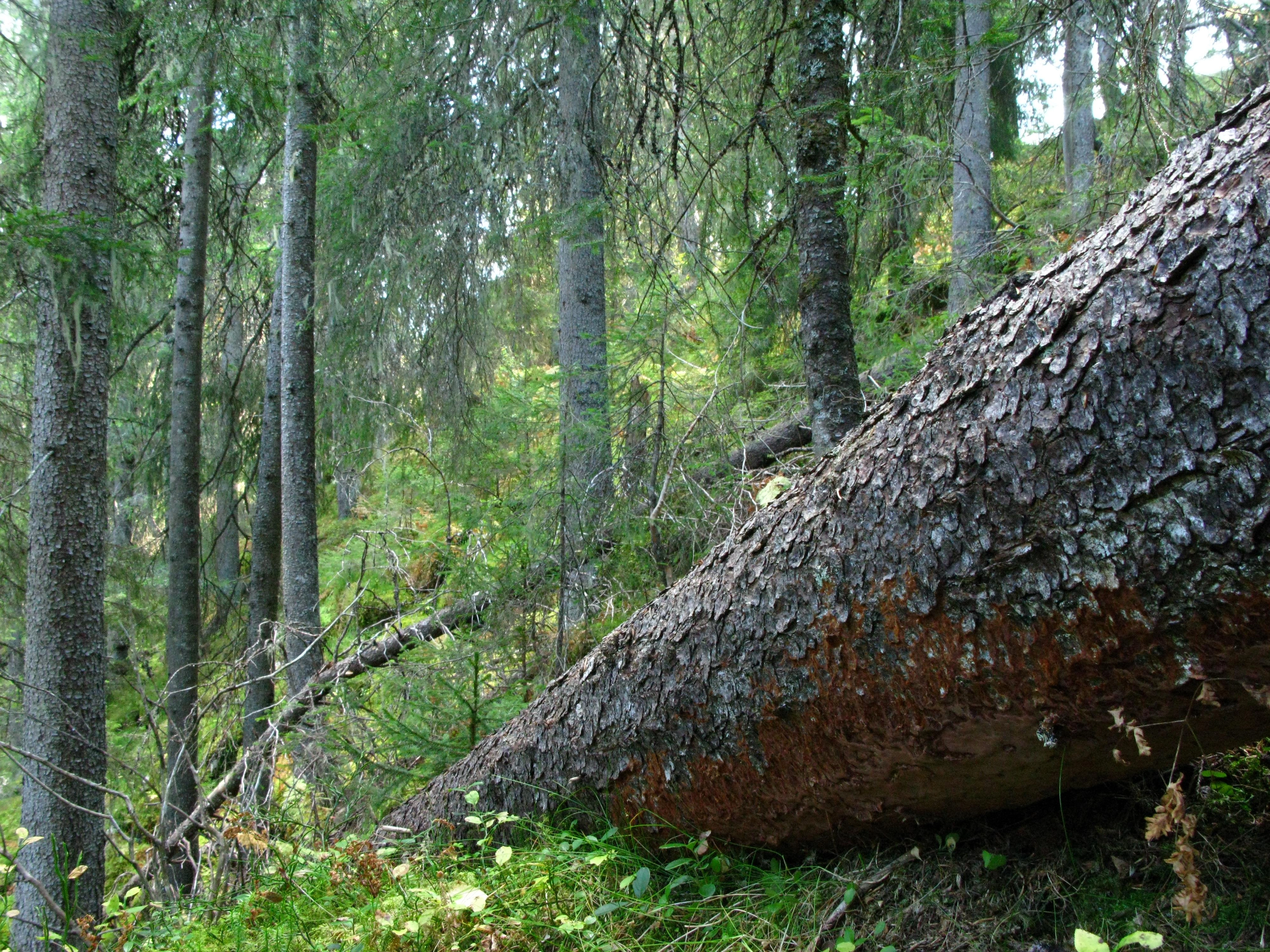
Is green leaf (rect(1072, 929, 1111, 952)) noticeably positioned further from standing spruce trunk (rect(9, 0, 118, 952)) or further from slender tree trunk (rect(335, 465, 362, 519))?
slender tree trunk (rect(335, 465, 362, 519))

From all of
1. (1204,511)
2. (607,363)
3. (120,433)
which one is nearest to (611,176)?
(607,363)

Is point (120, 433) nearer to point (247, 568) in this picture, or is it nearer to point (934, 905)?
point (247, 568)

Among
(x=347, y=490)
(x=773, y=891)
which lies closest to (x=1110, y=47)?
(x=773, y=891)

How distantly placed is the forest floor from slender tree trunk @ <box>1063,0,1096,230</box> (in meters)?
2.77

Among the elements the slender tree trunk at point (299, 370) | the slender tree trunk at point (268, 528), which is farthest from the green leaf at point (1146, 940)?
the slender tree trunk at point (268, 528)

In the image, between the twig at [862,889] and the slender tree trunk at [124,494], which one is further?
the slender tree trunk at [124,494]

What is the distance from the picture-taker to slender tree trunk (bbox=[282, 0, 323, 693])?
681 centimetres

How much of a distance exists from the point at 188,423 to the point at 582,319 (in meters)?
4.07

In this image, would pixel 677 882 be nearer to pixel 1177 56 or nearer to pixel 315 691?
pixel 1177 56

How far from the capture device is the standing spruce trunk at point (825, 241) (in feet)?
10.7

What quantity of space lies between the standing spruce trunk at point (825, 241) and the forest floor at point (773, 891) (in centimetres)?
172

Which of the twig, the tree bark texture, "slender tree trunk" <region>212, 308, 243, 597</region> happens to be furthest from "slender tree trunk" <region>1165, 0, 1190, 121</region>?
"slender tree trunk" <region>212, 308, 243, 597</region>

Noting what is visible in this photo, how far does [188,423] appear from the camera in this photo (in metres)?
7.49

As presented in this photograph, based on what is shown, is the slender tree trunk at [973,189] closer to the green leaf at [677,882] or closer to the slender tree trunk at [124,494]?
the green leaf at [677,882]
